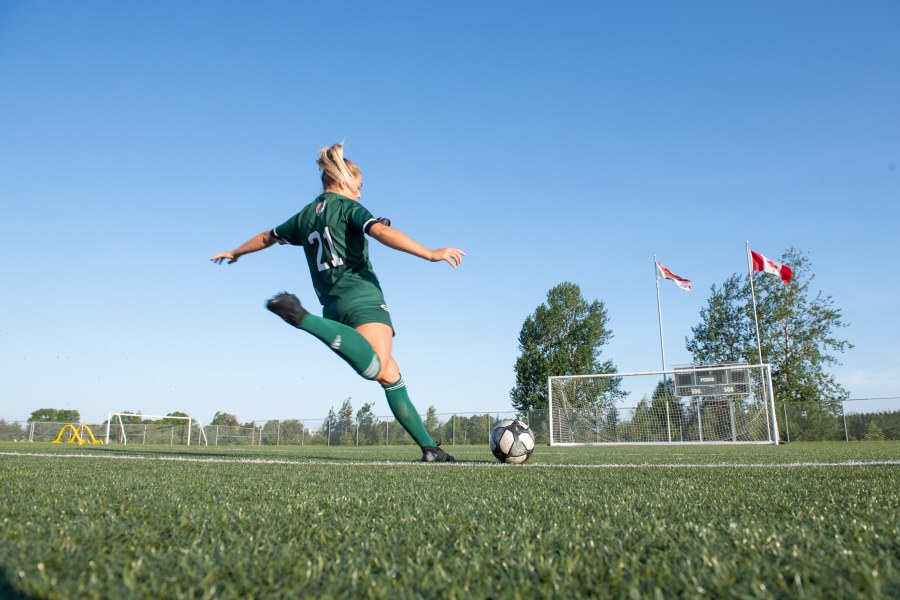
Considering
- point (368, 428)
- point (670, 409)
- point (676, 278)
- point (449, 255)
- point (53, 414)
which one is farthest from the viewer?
point (53, 414)

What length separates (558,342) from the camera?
48.3 meters

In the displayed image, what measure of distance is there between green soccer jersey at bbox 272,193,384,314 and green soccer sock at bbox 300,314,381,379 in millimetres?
497

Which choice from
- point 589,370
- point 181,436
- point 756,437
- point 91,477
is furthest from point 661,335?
point 91,477

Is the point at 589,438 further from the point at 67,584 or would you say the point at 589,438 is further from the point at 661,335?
the point at 67,584

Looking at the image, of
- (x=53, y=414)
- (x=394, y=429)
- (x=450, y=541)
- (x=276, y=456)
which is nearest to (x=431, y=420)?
(x=394, y=429)

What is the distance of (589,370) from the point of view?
47156 millimetres

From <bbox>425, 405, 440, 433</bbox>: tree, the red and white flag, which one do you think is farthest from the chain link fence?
the red and white flag

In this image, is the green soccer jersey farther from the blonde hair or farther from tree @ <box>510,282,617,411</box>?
tree @ <box>510,282,617,411</box>

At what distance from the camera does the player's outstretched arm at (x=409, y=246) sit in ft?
13.5

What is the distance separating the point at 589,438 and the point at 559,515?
2150 cm

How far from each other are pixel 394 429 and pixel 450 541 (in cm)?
3451

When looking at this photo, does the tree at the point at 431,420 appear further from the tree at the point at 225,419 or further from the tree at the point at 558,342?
the tree at the point at 225,419

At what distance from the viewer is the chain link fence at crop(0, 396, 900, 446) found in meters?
27.9

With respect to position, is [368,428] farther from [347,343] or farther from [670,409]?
[347,343]
